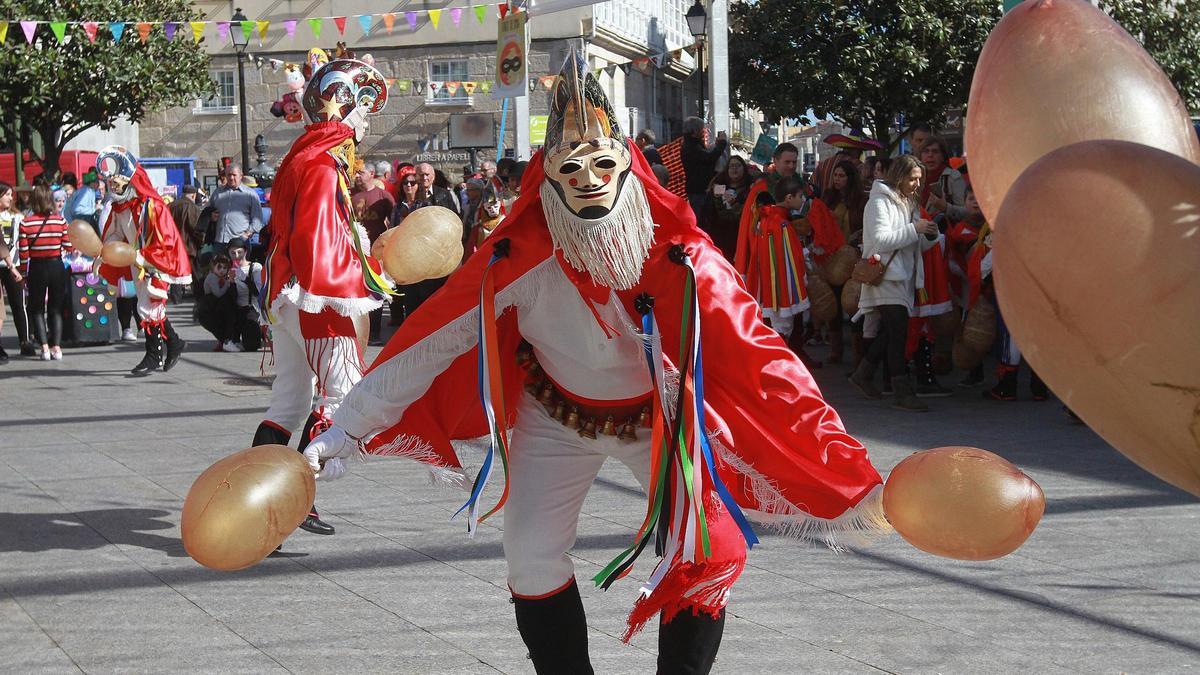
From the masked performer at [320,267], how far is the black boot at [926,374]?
5075 millimetres

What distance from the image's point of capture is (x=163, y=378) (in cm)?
1172

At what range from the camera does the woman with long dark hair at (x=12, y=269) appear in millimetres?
13305

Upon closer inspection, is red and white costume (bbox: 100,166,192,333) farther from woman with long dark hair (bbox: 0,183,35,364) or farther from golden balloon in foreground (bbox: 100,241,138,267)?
golden balloon in foreground (bbox: 100,241,138,267)

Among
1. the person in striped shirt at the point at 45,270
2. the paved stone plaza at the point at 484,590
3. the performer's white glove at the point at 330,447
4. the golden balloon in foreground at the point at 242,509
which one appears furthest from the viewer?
the person in striped shirt at the point at 45,270

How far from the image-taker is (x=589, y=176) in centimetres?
330

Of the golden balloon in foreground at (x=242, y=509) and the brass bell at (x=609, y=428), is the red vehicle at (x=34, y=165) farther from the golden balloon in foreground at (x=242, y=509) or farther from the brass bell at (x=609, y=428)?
the golden balloon in foreground at (x=242, y=509)

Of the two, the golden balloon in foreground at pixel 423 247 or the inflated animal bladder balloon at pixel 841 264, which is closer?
the golden balloon in foreground at pixel 423 247

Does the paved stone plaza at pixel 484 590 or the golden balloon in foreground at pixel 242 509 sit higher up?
the golden balloon in foreground at pixel 242 509

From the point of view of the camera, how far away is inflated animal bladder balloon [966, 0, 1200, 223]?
85.9 inches

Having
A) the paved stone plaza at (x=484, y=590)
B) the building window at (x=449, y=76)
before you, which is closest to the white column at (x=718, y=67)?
the paved stone plaza at (x=484, y=590)

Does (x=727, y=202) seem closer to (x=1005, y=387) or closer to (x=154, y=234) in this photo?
(x=1005, y=387)

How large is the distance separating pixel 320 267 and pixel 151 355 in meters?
6.90

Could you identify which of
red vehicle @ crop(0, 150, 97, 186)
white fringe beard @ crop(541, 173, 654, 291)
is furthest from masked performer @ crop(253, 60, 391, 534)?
red vehicle @ crop(0, 150, 97, 186)

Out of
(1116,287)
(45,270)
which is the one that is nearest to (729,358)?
(1116,287)
